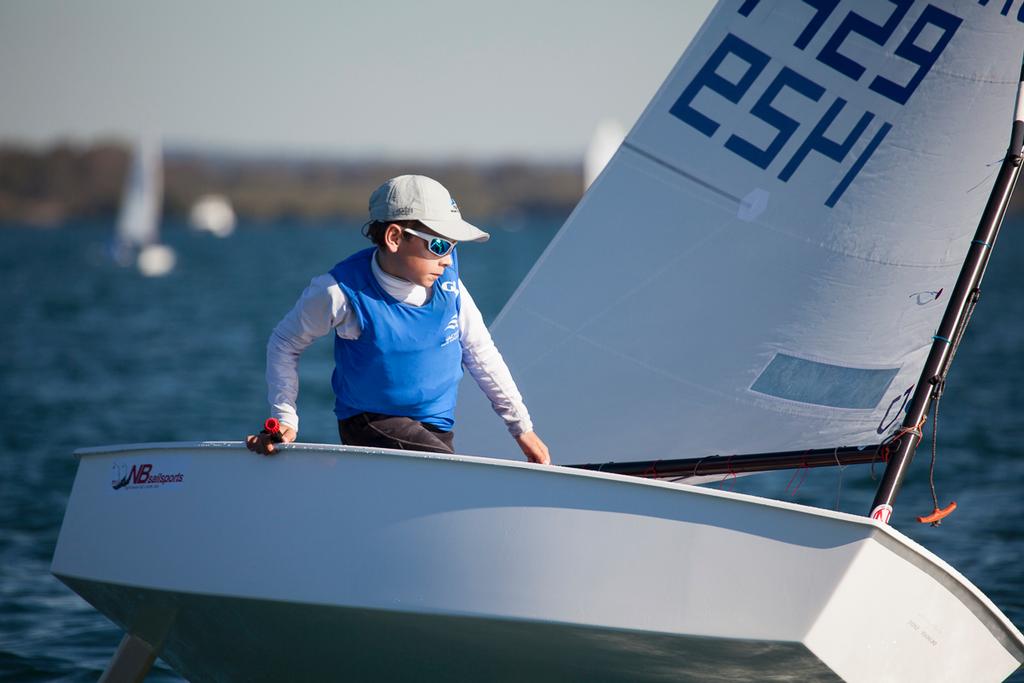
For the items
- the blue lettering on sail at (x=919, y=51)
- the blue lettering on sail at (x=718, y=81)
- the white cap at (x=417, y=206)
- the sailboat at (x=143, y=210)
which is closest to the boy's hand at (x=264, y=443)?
the white cap at (x=417, y=206)

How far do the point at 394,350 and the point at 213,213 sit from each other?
97091 mm

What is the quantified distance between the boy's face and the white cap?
30 millimetres

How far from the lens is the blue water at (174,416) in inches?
231

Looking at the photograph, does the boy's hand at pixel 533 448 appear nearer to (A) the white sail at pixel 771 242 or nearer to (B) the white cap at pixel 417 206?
(B) the white cap at pixel 417 206

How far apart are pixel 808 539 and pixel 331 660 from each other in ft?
4.19

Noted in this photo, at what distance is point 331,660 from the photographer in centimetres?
345

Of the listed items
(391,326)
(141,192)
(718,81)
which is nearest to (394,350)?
(391,326)

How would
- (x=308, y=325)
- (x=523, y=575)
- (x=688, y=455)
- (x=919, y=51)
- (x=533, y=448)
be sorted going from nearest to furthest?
(x=523, y=575) → (x=308, y=325) → (x=533, y=448) → (x=919, y=51) → (x=688, y=455)

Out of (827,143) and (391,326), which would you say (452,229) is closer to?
(391,326)

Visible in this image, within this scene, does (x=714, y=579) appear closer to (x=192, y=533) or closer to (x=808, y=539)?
(x=808, y=539)

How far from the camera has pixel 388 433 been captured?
3.42 meters

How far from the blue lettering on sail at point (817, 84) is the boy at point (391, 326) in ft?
4.39

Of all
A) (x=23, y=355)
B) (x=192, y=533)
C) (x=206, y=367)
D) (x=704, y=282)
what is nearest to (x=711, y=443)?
(x=704, y=282)

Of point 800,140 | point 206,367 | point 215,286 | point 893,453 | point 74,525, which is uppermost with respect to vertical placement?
point 215,286
